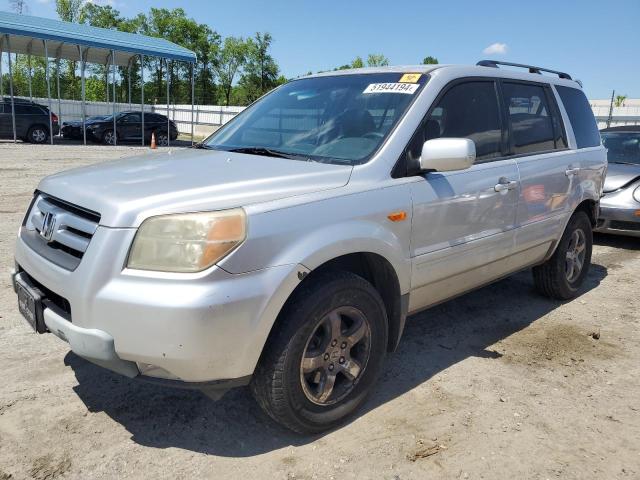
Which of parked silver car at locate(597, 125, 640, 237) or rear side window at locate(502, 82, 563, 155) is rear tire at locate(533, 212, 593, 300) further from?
parked silver car at locate(597, 125, 640, 237)

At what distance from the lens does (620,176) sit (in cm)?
749

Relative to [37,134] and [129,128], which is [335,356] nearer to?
[37,134]

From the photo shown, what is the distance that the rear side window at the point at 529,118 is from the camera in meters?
4.07

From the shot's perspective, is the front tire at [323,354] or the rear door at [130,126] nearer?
the front tire at [323,354]

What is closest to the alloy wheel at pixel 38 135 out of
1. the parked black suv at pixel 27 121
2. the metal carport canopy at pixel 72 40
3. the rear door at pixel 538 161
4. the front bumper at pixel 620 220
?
the parked black suv at pixel 27 121

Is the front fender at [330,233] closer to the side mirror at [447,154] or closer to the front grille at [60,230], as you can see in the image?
the side mirror at [447,154]

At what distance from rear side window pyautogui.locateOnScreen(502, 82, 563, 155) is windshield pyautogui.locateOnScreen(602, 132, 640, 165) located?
4349 millimetres

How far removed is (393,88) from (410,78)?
146mm

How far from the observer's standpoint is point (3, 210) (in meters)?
7.83

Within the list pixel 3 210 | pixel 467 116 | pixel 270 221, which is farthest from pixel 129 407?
pixel 3 210

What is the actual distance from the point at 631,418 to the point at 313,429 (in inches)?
71.7

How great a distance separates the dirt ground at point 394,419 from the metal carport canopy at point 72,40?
1981cm

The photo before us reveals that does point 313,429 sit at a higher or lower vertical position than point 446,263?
lower

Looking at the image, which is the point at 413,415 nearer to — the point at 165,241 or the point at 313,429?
the point at 313,429
